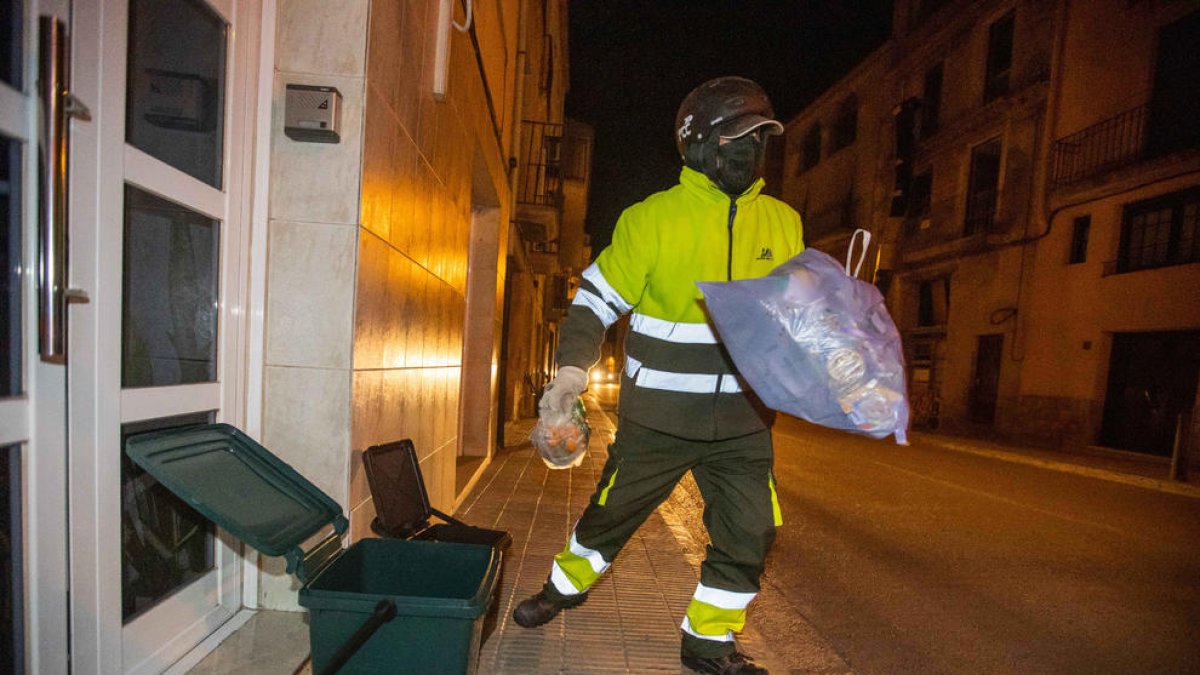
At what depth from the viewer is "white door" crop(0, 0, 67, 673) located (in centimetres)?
131

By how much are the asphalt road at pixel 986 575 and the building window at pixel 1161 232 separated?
22.8ft

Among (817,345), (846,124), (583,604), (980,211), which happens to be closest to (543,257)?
(583,604)

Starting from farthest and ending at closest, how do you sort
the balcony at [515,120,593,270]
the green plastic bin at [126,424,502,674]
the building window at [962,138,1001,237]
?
1. the building window at [962,138,1001,237]
2. the balcony at [515,120,593,270]
3. the green plastic bin at [126,424,502,674]

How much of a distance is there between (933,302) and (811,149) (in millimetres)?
11791

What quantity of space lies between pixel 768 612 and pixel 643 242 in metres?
2.11

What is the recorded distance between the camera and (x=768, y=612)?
3.10 meters

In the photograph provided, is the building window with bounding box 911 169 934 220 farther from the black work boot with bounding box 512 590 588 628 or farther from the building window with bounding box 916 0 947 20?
the black work boot with bounding box 512 590 588 628

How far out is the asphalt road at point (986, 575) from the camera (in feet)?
A: 9.55

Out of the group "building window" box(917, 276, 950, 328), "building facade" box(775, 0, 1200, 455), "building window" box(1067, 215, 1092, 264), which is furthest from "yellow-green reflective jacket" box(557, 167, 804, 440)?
"building window" box(917, 276, 950, 328)

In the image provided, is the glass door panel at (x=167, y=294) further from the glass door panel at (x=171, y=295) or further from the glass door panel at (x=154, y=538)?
the glass door panel at (x=154, y=538)

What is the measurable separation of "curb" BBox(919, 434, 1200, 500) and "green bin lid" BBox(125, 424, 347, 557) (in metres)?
11.3

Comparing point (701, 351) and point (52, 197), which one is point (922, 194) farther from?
point (52, 197)

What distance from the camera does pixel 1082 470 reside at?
9953mm

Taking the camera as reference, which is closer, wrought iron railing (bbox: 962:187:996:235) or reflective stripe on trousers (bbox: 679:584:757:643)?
reflective stripe on trousers (bbox: 679:584:757:643)
